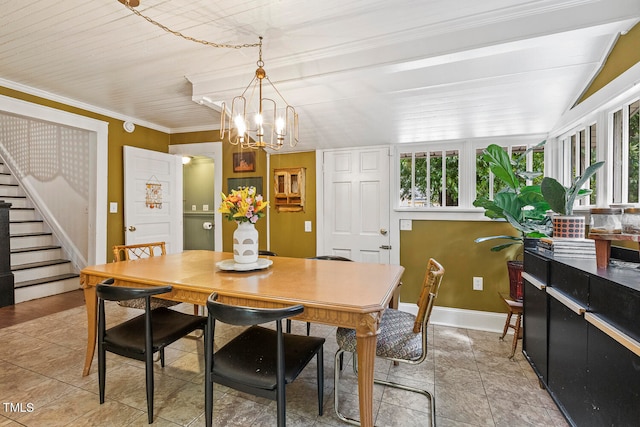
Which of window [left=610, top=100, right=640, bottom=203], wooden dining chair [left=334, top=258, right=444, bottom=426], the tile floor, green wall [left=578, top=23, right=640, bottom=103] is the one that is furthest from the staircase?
green wall [left=578, top=23, right=640, bottom=103]

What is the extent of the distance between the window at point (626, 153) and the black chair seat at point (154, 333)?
274 centimetres

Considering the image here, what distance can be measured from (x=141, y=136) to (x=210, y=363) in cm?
378

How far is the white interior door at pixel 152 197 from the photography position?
12.6 feet

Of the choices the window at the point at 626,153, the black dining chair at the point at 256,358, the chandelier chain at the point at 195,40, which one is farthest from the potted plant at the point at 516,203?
the chandelier chain at the point at 195,40

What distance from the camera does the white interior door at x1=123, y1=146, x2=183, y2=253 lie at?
151 inches

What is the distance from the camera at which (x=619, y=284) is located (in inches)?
44.9

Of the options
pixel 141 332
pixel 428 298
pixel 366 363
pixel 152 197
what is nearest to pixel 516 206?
pixel 428 298

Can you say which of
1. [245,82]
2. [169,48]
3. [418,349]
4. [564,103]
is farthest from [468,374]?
[169,48]

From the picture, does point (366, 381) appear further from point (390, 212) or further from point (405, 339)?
point (390, 212)

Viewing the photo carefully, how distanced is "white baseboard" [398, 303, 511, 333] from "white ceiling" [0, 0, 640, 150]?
178cm

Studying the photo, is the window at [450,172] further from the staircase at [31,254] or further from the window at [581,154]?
the staircase at [31,254]

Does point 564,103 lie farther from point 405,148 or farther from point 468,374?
point 468,374

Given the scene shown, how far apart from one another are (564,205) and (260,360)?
6.44 ft

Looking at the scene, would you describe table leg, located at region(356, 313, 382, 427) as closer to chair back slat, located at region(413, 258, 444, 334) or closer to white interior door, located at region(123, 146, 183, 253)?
chair back slat, located at region(413, 258, 444, 334)
